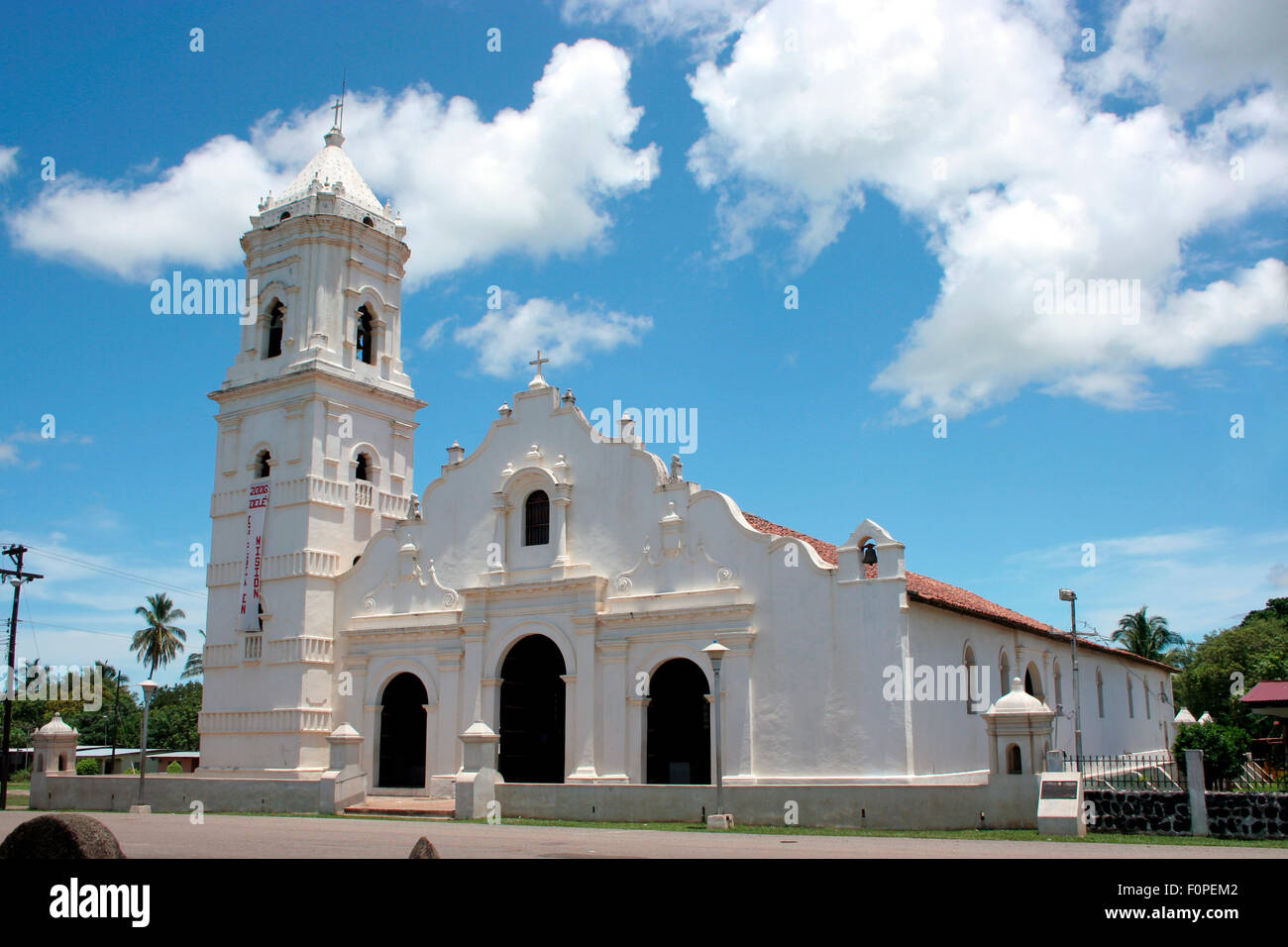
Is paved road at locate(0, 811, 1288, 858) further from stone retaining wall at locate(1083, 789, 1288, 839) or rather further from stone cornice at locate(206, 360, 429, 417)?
stone cornice at locate(206, 360, 429, 417)

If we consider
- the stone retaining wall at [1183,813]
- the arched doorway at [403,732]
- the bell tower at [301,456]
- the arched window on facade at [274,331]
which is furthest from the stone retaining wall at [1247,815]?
the arched window on facade at [274,331]

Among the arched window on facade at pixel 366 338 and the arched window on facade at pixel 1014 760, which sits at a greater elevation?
the arched window on facade at pixel 366 338

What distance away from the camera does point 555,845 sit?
53.4 ft

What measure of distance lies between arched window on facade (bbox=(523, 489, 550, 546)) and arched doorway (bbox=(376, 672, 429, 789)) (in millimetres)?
5274

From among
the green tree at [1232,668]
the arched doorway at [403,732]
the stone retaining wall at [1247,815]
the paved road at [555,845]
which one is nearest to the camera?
the paved road at [555,845]

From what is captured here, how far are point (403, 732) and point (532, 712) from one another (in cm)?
418

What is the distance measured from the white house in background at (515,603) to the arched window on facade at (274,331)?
87 millimetres

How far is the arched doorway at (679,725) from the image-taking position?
26375 mm

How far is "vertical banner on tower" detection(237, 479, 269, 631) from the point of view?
104 feet

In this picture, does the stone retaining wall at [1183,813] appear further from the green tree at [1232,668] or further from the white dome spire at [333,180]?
the green tree at [1232,668]

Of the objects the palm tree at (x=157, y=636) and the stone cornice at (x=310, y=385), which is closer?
the stone cornice at (x=310, y=385)

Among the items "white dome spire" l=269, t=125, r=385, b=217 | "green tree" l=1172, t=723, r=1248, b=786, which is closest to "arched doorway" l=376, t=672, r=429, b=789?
"white dome spire" l=269, t=125, r=385, b=217
